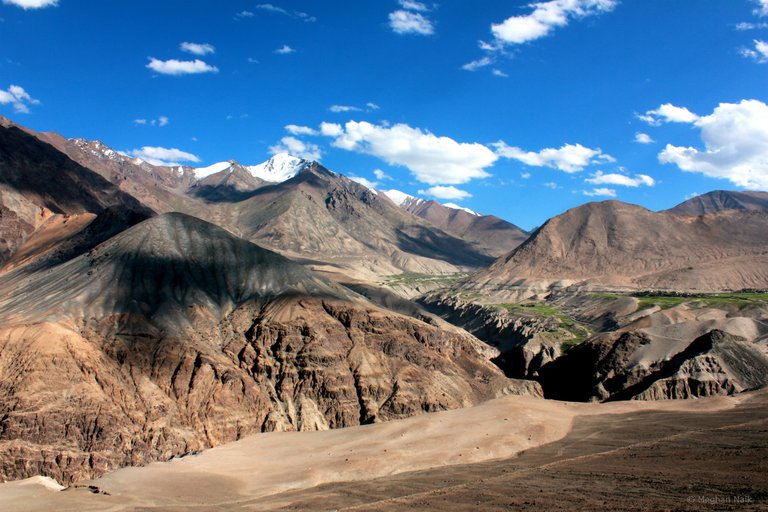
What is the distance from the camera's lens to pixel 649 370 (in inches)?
3081

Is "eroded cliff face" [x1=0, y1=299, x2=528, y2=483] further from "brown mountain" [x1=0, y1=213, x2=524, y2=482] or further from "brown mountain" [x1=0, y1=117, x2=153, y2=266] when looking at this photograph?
"brown mountain" [x1=0, y1=117, x2=153, y2=266]

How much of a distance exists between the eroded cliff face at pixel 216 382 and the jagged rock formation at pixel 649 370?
9685 mm

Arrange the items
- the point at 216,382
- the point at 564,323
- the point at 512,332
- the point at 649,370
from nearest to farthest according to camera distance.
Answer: the point at 216,382, the point at 649,370, the point at 512,332, the point at 564,323

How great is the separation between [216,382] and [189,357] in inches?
153

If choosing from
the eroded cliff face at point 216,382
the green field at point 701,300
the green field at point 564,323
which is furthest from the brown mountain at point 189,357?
the green field at point 701,300

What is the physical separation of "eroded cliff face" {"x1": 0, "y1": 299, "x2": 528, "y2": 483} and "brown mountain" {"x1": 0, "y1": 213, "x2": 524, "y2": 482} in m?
0.13

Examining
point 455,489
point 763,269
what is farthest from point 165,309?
point 763,269

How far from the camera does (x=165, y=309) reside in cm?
6669

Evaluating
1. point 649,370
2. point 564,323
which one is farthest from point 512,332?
point 649,370

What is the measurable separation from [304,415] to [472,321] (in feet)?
276

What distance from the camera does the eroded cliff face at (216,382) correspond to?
4859cm

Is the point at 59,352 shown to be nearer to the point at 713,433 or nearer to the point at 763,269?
the point at 713,433

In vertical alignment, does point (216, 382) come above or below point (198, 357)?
below

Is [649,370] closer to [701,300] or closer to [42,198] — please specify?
[701,300]
